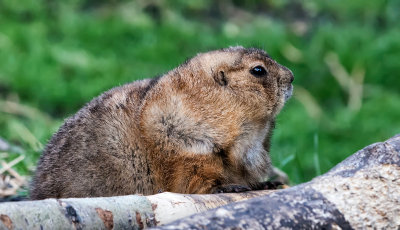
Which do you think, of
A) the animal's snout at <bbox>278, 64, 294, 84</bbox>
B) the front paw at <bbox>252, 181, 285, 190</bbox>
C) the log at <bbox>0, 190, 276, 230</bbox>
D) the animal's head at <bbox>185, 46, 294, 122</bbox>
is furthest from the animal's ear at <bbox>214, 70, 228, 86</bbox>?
the log at <bbox>0, 190, 276, 230</bbox>

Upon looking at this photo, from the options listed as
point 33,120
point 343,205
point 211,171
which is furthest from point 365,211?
point 33,120

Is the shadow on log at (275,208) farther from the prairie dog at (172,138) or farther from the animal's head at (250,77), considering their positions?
the animal's head at (250,77)

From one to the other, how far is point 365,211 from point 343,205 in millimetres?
109

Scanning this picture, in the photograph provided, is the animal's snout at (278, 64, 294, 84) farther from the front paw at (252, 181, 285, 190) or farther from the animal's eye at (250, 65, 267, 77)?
the front paw at (252, 181, 285, 190)

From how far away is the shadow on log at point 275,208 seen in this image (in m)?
2.71

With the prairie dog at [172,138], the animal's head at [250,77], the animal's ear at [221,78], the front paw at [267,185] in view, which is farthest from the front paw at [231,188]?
the animal's ear at [221,78]

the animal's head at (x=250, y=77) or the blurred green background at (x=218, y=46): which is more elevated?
the blurred green background at (x=218, y=46)

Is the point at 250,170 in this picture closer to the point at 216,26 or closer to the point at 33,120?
the point at 33,120

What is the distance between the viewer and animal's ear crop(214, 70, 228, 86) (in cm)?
421

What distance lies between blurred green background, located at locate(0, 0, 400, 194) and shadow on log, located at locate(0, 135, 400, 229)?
4.13 metres

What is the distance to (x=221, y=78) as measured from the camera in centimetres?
421

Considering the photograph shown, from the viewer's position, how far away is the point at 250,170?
4121 millimetres

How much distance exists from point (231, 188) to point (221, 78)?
744 mm

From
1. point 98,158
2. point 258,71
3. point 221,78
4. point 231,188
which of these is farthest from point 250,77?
point 98,158
